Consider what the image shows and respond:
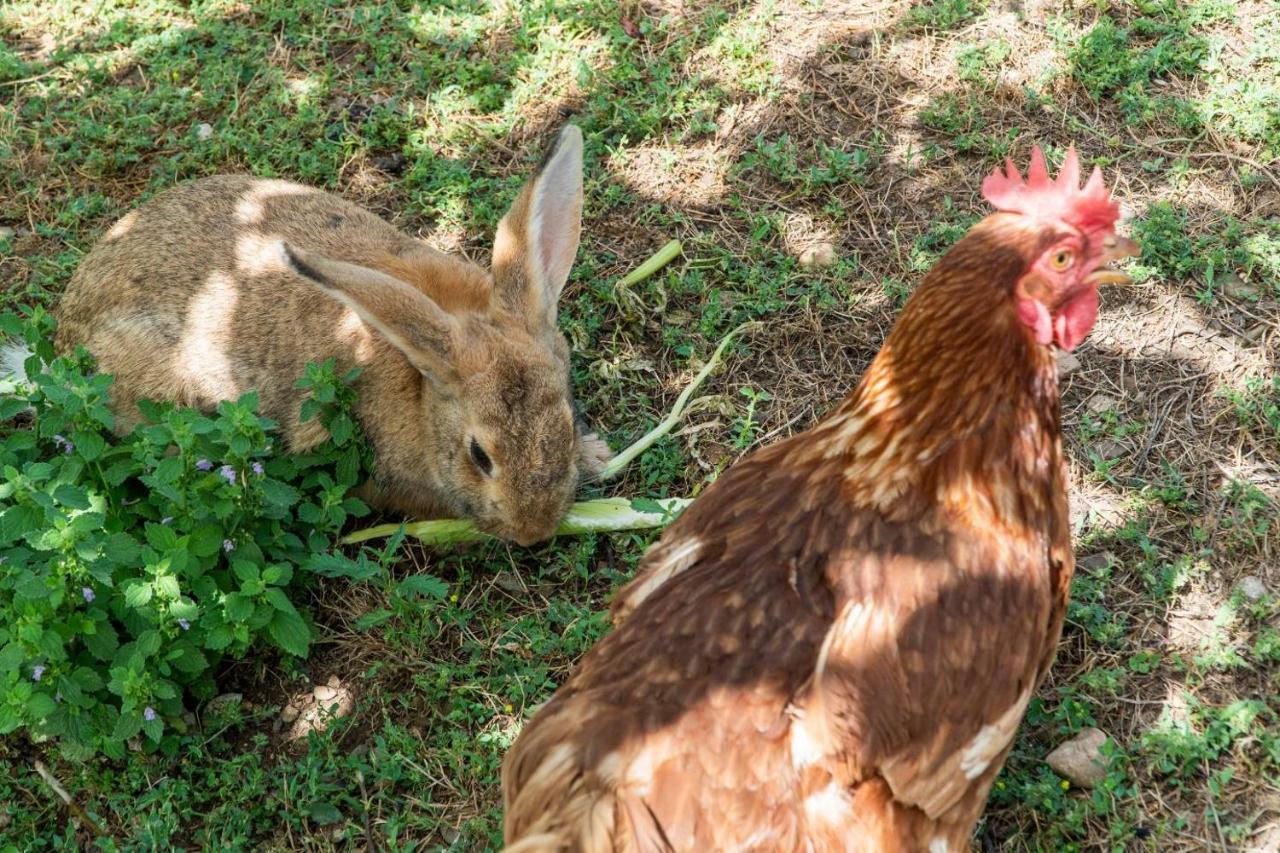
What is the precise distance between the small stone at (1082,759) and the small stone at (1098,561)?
0.67 metres

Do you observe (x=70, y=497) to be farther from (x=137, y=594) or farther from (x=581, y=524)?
(x=581, y=524)

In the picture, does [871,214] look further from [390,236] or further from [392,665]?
[392,665]

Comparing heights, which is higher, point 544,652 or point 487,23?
point 487,23

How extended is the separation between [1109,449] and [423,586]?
2777 mm

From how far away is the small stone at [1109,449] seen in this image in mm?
4621

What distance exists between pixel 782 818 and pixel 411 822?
5.80 ft

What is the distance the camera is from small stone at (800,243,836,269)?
5.50m

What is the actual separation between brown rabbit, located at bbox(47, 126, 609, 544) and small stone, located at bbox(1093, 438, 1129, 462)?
2041mm

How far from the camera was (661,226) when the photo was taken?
5.83m

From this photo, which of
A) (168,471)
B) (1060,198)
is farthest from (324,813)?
(1060,198)

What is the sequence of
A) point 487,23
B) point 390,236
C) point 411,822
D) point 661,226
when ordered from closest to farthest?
point 411,822
point 390,236
point 661,226
point 487,23

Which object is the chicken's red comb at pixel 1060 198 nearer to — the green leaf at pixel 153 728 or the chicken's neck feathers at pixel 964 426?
the chicken's neck feathers at pixel 964 426

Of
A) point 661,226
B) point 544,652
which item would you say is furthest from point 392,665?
point 661,226

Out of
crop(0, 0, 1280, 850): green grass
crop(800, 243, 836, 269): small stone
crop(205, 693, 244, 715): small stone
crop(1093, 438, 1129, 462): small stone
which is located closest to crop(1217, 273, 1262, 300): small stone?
crop(0, 0, 1280, 850): green grass
